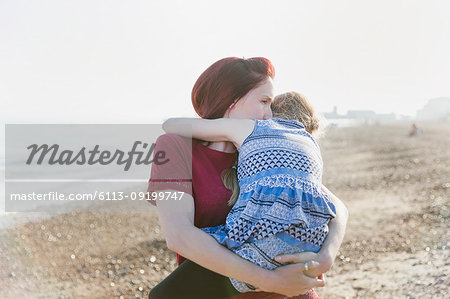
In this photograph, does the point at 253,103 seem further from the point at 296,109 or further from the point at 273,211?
the point at 273,211

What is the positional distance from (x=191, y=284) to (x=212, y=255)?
227mm

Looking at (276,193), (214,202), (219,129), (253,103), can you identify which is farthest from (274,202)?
(253,103)

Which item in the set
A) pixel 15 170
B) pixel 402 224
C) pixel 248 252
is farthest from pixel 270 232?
pixel 15 170

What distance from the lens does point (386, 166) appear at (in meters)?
19.5

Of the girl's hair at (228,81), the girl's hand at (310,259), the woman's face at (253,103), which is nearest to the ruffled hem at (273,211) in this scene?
the girl's hand at (310,259)

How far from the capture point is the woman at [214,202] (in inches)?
66.4

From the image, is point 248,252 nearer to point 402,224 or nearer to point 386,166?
point 402,224

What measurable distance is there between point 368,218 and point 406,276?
3.90m

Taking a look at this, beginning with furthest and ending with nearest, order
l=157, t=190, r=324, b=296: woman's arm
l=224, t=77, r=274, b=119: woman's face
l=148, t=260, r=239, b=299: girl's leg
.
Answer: l=224, t=77, r=274, b=119: woman's face < l=148, t=260, r=239, b=299: girl's leg < l=157, t=190, r=324, b=296: woman's arm

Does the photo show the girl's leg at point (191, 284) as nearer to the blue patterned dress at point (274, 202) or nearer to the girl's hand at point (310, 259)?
the blue patterned dress at point (274, 202)

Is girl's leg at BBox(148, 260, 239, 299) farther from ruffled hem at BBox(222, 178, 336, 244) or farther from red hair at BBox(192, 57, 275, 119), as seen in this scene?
red hair at BBox(192, 57, 275, 119)

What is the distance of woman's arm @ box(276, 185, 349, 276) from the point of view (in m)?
1.75

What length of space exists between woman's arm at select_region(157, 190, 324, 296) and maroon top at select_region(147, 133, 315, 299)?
0.39ft

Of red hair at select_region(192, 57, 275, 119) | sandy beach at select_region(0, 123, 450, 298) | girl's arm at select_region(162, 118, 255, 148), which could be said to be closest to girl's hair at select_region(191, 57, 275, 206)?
red hair at select_region(192, 57, 275, 119)
